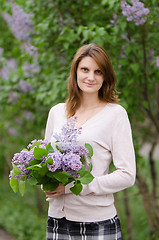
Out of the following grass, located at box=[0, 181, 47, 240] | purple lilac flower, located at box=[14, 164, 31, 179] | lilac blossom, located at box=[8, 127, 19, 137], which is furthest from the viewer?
lilac blossom, located at box=[8, 127, 19, 137]

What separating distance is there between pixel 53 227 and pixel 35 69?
2.11 metres

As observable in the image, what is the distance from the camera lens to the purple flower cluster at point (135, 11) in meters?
2.57

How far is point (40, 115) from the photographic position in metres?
4.18

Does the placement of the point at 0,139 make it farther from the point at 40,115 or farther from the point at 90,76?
the point at 90,76

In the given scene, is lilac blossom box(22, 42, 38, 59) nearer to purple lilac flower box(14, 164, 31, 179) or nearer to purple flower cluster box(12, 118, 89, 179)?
purple flower cluster box(12, 118, 89, 179)

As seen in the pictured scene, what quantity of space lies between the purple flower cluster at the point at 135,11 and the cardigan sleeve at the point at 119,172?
103 centimetres

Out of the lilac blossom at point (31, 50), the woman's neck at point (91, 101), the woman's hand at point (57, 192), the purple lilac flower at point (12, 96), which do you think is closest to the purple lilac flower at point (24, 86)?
the purple lilac flower at point (12, 96)

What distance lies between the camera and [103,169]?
2102 millimetres

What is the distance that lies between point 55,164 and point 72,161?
0.28 ft

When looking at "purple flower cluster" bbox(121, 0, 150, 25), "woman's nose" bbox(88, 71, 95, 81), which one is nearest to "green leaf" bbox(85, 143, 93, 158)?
"woman's nose" bbox(88, 71, 95, 81)

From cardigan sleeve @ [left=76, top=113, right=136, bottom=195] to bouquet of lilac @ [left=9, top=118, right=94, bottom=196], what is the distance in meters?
0.18

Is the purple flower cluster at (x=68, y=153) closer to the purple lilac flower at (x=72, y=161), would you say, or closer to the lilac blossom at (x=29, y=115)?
the purple lilac flower at (x=72, y=161)

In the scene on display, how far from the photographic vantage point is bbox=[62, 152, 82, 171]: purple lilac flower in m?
1.73

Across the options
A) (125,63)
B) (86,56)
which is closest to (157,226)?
(125,63)
